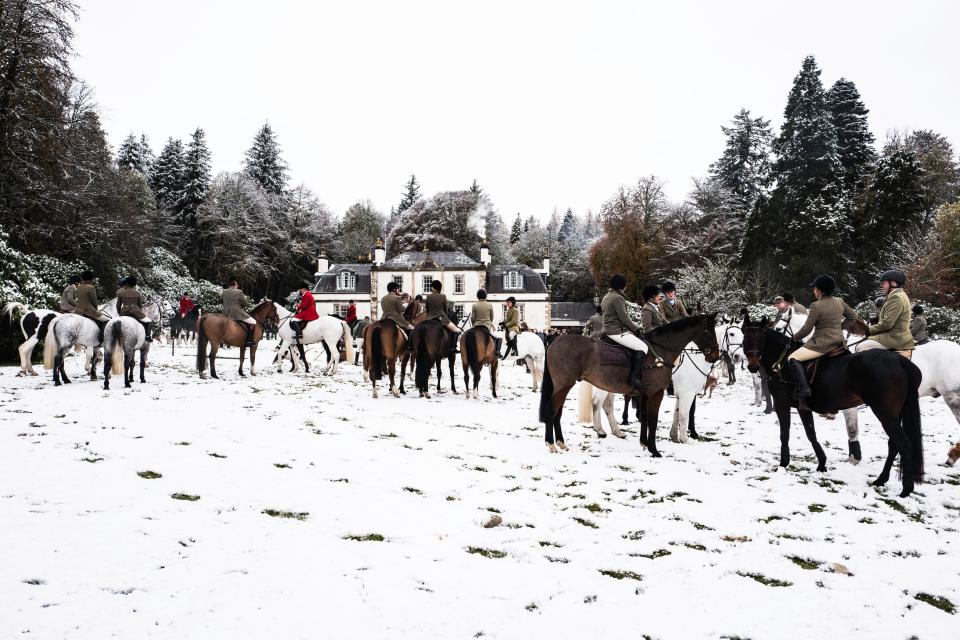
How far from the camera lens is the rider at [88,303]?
405 inches

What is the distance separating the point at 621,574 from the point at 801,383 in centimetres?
454

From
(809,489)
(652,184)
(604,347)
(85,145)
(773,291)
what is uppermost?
(652,184)

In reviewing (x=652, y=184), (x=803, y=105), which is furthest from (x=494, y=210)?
(x=803, y=105)

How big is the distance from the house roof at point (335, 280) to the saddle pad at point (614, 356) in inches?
1710

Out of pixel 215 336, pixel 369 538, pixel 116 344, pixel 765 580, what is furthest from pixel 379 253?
pixel 765 580

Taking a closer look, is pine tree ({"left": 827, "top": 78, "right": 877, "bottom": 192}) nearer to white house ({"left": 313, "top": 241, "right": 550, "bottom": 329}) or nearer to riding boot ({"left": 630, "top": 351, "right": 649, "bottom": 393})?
white house ({"left": 313, "top": 241, "right": 550, "bottom": 329})

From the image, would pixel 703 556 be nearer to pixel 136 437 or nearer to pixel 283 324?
pixel 136 437

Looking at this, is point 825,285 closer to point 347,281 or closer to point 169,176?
point 347,281

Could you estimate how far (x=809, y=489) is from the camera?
19.4 feet

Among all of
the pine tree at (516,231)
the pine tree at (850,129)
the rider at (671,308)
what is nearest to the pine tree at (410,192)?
the pine tree at (516,231)

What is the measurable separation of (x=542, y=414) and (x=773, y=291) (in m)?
30.0

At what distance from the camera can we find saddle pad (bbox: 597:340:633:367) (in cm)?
746

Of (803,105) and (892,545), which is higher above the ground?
(803,105)

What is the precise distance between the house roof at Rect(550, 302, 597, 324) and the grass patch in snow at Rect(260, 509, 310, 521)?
4924cm
